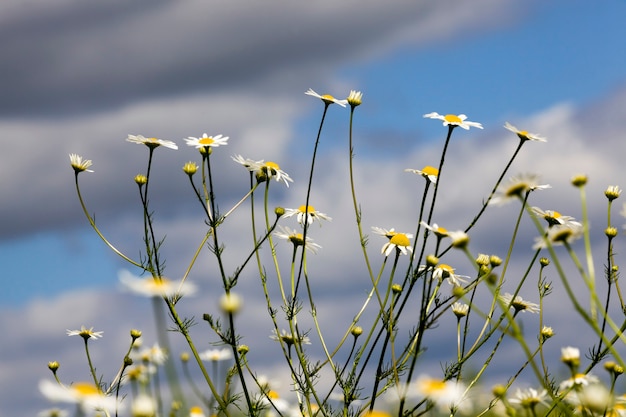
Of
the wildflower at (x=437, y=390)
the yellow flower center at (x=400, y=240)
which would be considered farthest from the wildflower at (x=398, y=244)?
the wildflower at (x=437, y=390)

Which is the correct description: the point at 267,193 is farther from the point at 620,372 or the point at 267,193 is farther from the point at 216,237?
the point at 620,372

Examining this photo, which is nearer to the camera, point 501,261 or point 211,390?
point 211,390

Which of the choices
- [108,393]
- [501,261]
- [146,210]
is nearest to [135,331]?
[108,393]

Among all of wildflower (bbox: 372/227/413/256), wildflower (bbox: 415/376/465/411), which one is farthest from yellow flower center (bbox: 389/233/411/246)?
wildflower (bbox: 415/376/465/411)

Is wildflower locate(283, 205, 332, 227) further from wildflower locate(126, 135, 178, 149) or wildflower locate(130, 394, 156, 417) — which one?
wildflower locate(130, 394, 156, 417)

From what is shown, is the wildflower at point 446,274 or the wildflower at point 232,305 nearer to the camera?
the wildflower at point 232,305

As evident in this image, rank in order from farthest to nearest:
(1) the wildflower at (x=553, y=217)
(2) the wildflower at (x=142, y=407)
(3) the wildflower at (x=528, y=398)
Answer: (1) the wildflower at (x=553, y=217) < (3) the wildflower at (x=528, y=398) < (2) the wildflower at (x=142, y=407)

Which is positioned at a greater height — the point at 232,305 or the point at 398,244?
the point at 398,244

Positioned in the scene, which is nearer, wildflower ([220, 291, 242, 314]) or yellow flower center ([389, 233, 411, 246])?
wildflower ([220, 291, 242, 314])

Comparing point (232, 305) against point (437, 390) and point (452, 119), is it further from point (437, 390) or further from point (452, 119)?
point (452, 119)

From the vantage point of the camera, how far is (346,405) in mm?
5027

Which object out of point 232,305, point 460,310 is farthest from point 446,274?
point 232,305

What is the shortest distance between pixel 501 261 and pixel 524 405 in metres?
2.14

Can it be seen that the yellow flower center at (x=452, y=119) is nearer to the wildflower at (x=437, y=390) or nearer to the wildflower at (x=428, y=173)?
the wildflower at (x=428, y=173)
